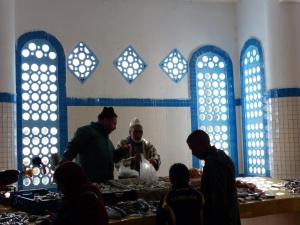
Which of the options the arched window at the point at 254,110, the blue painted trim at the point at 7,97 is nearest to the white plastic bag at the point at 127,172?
the blue painted trim at the point at 7,97

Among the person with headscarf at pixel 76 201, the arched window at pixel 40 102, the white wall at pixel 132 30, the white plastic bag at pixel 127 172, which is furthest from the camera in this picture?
the white wall at pixel 132 30

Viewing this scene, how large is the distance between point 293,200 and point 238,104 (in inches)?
193

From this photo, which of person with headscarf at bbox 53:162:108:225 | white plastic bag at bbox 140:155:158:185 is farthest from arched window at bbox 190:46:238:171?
person with headscarf at bbox 53:162:108:225

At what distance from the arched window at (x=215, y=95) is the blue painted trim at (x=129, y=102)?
1.30 feet

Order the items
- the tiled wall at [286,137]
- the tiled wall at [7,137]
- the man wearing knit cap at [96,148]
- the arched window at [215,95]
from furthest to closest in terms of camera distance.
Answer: the arched window at [215,95] < the tiled wall at [286,137] < the tiled wall at [7,137] < the man wearing knit cap at [96,148]

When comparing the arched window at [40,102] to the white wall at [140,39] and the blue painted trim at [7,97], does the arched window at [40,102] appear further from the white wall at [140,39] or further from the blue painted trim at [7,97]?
the blue painted trim at [7,97]

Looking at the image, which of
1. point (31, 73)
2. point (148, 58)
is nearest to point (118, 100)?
point (148, 58)

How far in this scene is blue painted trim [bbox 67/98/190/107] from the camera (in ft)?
26.7

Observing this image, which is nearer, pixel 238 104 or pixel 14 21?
pixel 14 21

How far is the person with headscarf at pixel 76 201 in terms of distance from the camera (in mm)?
2734

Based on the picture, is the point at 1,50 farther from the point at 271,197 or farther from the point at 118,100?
the point at 271,197

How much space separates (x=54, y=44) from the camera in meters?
8.07

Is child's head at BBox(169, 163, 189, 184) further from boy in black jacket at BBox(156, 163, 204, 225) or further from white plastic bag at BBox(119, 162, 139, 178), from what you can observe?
white plastic bag at BBox(119, 162, 139, 178)

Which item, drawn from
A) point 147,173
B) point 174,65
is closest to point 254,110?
point 174,65
